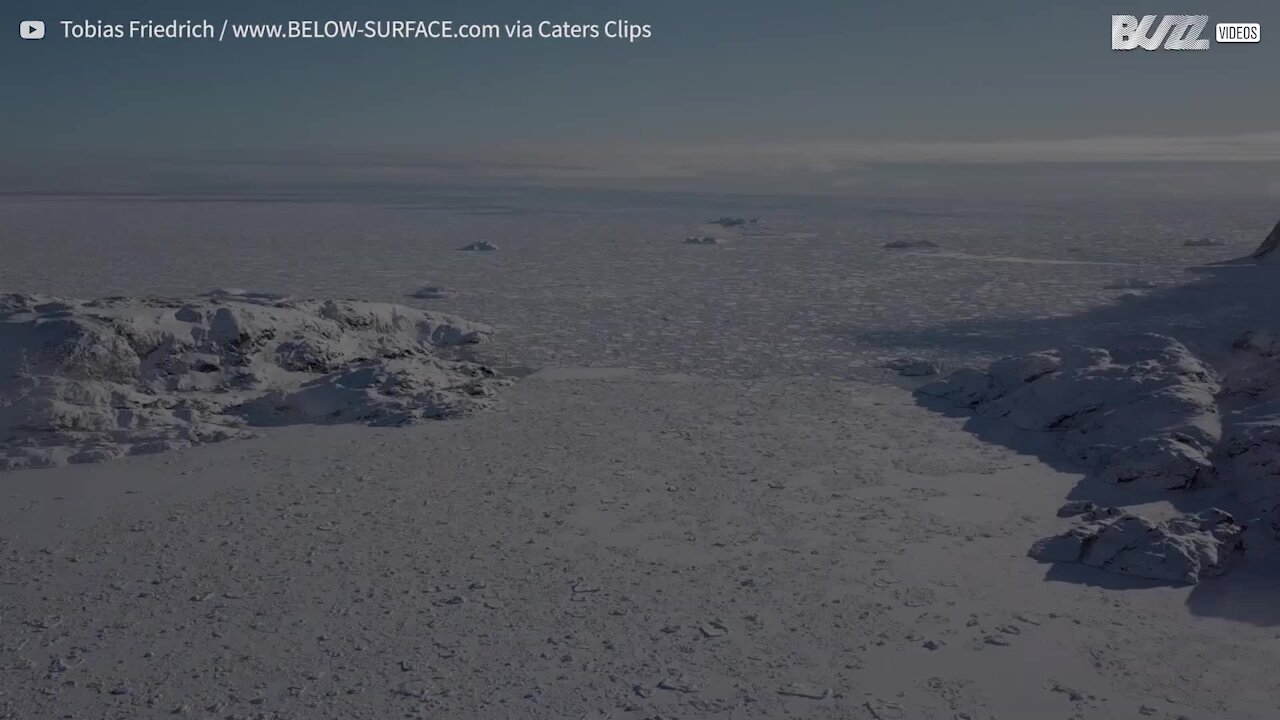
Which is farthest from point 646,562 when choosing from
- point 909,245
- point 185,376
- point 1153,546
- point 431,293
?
point 909,245

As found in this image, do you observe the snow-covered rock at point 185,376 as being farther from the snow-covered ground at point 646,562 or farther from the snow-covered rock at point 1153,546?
the snow-covered rock at point 1153,546

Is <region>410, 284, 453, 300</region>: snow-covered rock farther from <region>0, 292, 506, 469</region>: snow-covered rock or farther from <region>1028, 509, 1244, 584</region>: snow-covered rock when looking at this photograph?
<region>1028, 509, 1244, 584</region>: snow-covered rock

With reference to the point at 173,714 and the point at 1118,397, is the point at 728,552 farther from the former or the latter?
the point at 1118,397

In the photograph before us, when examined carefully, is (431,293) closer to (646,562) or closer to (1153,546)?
(646,562)

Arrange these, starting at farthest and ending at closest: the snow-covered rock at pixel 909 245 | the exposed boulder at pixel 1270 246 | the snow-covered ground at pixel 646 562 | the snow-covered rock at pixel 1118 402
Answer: the snow-covered rock at pixel 909 245 < the exposed boulder at pixel 1270 246 < the snow-covered rock at pixel 1118 402 < the snow-covered ground at pixel 646 562

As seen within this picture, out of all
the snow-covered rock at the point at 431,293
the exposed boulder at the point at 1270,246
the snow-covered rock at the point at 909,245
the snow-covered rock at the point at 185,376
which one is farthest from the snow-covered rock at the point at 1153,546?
the snow-covered rock at the point at 909,245

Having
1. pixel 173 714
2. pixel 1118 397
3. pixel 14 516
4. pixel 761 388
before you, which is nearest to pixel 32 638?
pixel 173 714

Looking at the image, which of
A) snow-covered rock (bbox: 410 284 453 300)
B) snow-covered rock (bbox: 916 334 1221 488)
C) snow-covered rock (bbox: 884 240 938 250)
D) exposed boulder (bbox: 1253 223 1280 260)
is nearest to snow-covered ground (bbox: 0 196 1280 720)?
snow-covered rock (bbox: 916 334 1221 488)
